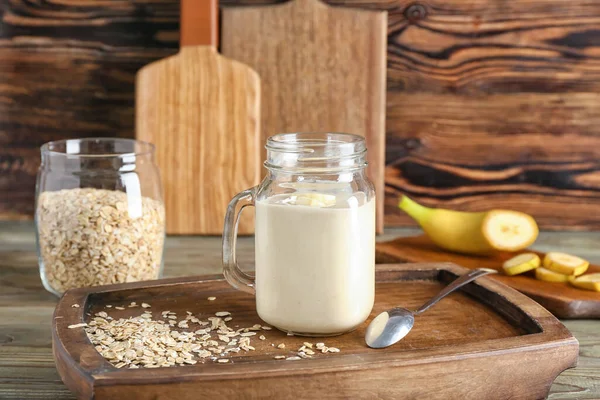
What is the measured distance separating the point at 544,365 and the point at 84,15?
1.14 meters

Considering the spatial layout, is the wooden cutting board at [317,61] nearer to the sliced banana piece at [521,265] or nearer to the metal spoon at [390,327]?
the sliced banana piece at [521,265]

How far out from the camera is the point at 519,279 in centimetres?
116

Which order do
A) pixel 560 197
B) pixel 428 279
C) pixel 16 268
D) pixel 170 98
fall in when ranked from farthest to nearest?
pixel 560 197, pixel 170 98, pixel 16 268, pixel 428 279

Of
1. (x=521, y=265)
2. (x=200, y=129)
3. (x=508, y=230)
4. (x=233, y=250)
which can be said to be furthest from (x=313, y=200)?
(x=200, y=129)

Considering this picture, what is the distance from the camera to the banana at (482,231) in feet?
4.22

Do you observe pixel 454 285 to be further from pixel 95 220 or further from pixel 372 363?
pixel 95 220

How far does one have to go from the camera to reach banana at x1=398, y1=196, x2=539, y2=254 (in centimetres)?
129

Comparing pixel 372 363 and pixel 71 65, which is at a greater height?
pixel 71 65

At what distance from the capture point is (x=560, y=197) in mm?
1571

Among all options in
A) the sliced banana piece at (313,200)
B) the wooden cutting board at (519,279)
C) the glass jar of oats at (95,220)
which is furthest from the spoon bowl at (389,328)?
the glass jar of oats at (95,220)

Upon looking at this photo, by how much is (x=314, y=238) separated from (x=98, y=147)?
53cm

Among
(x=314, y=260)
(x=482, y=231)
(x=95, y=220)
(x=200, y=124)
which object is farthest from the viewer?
(x=200, y=124)

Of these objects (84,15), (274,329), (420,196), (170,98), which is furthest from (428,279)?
(84,15)

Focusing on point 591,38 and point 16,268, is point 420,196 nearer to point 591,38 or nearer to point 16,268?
point 591,38
